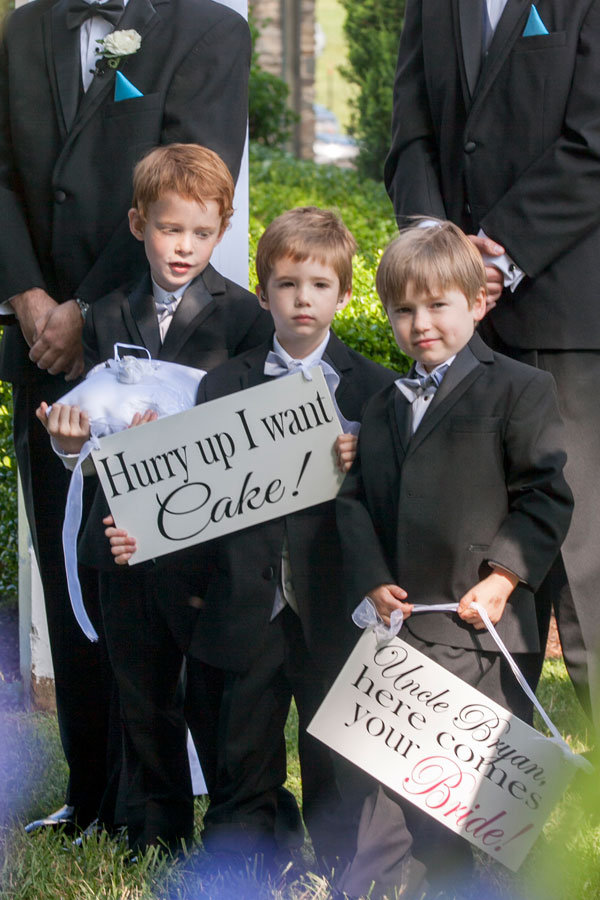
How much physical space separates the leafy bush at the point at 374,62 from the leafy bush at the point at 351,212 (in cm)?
88

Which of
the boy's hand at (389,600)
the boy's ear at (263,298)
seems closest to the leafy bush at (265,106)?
the boy's ear at (263,298)

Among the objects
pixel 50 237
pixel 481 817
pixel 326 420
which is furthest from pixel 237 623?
pixel 50 237

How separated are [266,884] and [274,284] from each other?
1.34 meters

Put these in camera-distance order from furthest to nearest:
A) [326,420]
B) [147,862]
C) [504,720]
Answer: [147,862]
[326,420]
[504,720]

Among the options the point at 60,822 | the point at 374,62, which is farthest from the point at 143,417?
the point at 374,62

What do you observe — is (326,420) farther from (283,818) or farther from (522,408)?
(283,818)

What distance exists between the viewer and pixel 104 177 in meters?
2.98

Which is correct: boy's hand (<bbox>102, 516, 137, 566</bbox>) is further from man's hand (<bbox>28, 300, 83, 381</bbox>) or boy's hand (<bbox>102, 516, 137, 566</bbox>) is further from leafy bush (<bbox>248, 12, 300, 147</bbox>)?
leafy bush (<bbox>248, 12, 300, 147</bbox>)

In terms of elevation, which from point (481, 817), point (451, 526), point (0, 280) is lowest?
point (481, 817)

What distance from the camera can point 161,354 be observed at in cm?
281

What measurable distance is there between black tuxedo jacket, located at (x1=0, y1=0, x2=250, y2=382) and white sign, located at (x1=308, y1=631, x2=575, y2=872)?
114cm

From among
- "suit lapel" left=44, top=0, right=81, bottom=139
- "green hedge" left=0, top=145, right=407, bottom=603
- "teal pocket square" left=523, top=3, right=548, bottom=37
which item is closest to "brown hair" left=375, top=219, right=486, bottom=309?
"teal pocket square" left=523, top=3, right=548, bottom=37

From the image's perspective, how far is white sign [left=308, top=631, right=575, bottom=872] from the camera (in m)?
2.44

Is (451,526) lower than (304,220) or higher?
lower
